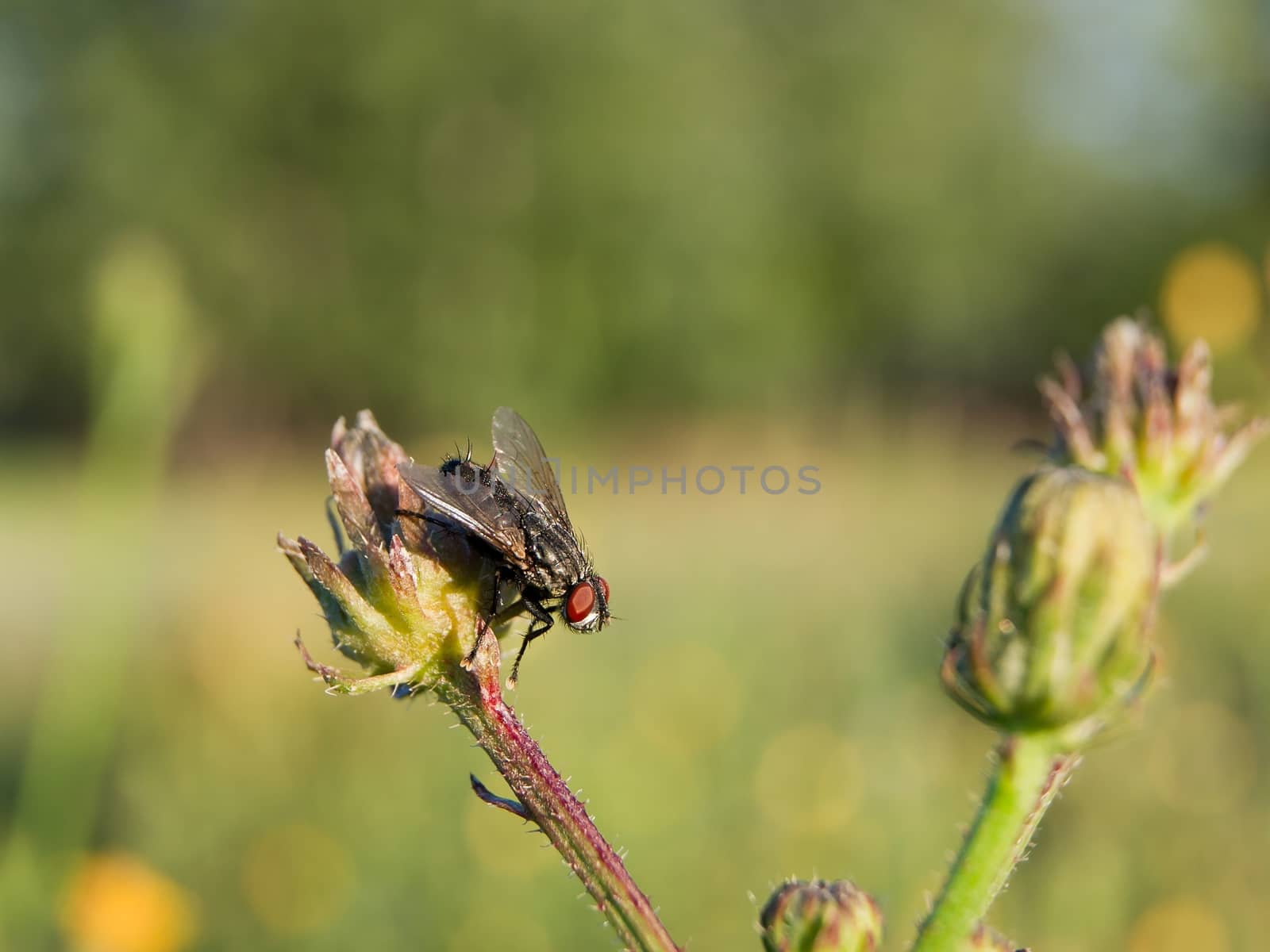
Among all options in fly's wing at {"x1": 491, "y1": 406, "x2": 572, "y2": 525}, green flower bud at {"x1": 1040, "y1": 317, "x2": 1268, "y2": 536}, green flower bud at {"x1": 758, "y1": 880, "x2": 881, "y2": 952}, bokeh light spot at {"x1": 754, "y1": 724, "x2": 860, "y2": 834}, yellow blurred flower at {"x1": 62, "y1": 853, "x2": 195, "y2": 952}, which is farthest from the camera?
bokeh light spot at {"x1": 754, "y1": 724, "x2": 860, "y2": 834}

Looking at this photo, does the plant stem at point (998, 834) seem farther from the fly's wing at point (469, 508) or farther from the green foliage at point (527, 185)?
the green foliage at point (527, 185)

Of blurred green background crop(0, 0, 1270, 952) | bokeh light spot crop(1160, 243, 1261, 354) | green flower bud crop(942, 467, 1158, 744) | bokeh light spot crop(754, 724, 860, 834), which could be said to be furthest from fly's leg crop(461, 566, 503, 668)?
bokeh light spot crop(1160, 243, 1261, 354)

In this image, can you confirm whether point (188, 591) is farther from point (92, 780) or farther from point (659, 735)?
point (659, 735)

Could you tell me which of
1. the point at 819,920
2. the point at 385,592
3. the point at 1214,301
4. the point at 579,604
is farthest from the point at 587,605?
the point at 1214,301

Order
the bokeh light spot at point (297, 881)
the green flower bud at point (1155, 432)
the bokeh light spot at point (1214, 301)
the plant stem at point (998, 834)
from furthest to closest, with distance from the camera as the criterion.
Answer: the bokeh light spot at point (1214, 301) → the bokeh light spot at point (297, 881) → the green flower bud at point (1155, 432) → the plant stem at point (998, 834)

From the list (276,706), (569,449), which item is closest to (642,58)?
(569,449)

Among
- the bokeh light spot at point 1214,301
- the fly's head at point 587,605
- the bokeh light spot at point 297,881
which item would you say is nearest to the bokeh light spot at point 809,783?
the bokeh light spot at point 297,881

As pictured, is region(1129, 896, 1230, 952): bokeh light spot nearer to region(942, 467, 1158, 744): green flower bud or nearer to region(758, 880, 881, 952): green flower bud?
region(758, 880, 881, 952): green flower bud
